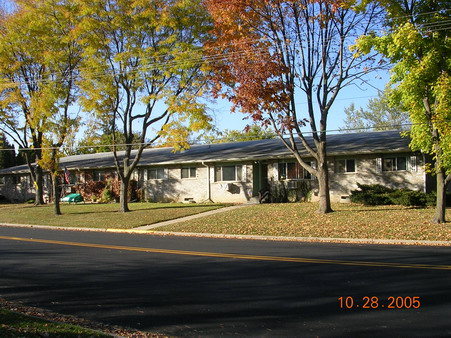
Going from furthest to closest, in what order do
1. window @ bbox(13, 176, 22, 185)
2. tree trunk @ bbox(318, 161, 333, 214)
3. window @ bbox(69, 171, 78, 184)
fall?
1. window @ bbox(13, 176, 22, 185)
2. window @ bbox(69, 171, 78, 184)
3. tree trunk @ bbox(318, 161, 333, 214)

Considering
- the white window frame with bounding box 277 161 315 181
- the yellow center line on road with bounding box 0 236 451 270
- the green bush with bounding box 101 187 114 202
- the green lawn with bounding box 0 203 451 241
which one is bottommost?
the yellow center line on road with bounding box 0 236 451 270

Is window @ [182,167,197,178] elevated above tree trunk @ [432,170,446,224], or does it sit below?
above

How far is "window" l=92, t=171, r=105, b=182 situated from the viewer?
1419 inches

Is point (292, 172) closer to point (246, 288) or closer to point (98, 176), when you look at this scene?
point (98, 176)

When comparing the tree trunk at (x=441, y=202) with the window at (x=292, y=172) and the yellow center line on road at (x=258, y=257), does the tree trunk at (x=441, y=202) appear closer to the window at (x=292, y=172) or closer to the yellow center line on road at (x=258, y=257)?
the yellow center line on road at (x=258, y=257)

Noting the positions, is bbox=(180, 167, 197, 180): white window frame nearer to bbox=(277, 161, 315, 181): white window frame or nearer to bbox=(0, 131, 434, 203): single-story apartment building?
bbox=(0, 131, 434, 203): single-story apartment building

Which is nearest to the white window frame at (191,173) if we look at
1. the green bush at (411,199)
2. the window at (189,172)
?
the window at (189,172)

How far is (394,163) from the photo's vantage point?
968 inches

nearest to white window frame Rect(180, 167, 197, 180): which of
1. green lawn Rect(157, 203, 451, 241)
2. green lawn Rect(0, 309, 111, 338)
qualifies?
green lawn Rect(157, 203, 451, 241)

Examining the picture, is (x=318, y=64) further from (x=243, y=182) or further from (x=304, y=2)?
(x=243, y=182)

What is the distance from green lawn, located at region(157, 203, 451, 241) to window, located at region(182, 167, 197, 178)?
854 cm

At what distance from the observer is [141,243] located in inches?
590

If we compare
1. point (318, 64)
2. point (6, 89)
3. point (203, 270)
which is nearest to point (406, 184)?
point (318, 64)

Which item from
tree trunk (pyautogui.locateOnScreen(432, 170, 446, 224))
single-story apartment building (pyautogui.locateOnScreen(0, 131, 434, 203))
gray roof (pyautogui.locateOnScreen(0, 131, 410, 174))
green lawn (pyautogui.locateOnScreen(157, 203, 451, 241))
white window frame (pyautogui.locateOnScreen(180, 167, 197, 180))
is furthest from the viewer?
white window frame (pyautogui.locateOnScreen(180, 167, 197, 180))
